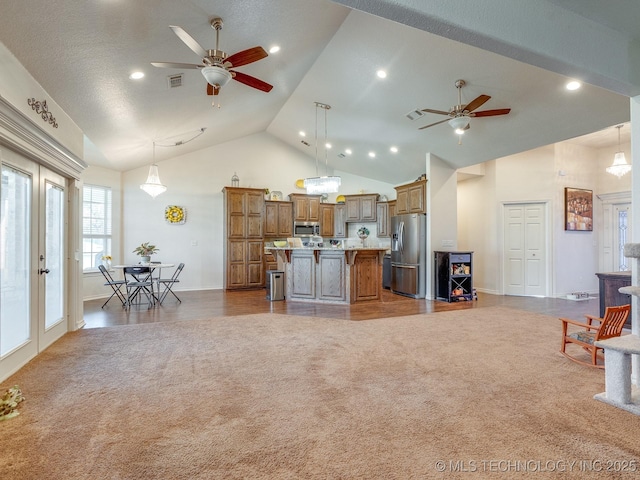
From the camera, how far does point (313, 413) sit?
7.42ft

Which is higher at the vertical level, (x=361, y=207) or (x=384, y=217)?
(x=361, y=207)

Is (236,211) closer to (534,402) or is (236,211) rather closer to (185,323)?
(185,323)

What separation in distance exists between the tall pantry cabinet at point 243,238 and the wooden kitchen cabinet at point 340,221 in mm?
2251

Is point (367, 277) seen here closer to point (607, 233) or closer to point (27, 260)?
point (27, 260)

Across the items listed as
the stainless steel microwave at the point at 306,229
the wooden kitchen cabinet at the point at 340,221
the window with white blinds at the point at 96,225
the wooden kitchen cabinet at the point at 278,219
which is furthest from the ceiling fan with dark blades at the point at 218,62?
the wooden kitchen cabinet at the point at 340,221

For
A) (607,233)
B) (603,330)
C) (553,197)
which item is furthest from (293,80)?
(607,233)

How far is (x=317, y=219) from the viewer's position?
9469 millimetres

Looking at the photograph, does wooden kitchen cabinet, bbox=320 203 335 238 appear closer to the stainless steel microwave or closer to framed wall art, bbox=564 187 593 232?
the stainless steel microwave

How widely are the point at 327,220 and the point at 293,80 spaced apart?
14.3 ft

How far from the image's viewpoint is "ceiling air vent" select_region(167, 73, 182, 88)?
4.18m

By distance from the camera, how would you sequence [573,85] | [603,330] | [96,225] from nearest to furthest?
[603,330] → [573,85] → [96,225]

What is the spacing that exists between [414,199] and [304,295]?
3243mm

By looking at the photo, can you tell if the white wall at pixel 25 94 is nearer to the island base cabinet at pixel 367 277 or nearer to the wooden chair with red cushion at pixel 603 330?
the island base cabinet at pixel 367 277

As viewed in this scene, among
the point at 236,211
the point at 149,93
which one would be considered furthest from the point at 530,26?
the point at 236,211
